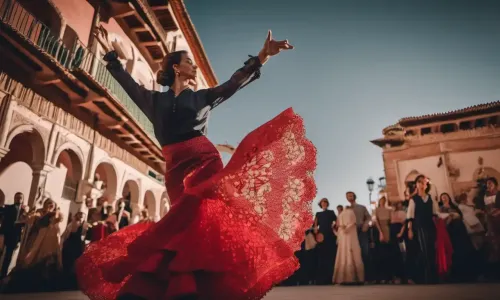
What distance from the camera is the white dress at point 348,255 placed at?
6.41 meters

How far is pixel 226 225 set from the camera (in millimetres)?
1579

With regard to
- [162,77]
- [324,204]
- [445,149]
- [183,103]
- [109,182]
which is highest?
[445,149]

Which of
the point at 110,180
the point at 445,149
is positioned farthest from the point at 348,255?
the point at 445,149

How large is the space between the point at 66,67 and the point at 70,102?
1276 millimetres

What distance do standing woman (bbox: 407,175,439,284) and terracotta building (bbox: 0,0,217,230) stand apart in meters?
9.41

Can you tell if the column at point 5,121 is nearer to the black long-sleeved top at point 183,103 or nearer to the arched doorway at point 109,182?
the arched doorway at point 109,182

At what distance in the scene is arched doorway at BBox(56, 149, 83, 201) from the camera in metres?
10.5

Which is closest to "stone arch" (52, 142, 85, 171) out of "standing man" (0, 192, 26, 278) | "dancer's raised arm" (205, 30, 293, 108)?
"standing man" (0, 192, 26, 278)

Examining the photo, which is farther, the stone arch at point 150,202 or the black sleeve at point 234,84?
the stone arch at point 150,202

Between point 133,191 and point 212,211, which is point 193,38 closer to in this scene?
point 133,191

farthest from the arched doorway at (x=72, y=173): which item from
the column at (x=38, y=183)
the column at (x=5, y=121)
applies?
the column at (x=5, y=121)

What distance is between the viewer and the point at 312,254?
304 inches

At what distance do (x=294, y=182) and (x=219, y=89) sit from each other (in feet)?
2.41

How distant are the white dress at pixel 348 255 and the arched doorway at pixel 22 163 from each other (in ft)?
28.2
